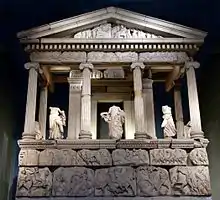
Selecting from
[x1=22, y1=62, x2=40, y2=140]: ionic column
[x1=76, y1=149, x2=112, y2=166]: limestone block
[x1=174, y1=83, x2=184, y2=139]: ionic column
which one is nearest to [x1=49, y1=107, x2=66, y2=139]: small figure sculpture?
[x1=22, y1=62, x2=40, y2=140]: ionic column

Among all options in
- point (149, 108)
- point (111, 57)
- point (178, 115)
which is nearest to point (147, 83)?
point (149, 108)

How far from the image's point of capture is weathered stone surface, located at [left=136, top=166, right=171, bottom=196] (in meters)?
6.92

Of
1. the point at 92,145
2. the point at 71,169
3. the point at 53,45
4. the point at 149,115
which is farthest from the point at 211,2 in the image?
the point at 71,169

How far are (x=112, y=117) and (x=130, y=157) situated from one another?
0.96m

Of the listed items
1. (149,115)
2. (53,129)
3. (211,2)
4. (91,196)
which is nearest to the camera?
(91,196)

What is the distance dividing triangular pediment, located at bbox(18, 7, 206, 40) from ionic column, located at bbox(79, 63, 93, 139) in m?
0.67

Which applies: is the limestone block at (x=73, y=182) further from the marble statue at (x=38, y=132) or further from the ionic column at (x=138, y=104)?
the ionic column at (x=138, y=104)

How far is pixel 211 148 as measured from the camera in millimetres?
9641

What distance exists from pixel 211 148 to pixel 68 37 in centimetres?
431

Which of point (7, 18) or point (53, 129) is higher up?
point (7, 18)

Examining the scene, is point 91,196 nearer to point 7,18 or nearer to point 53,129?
point 53,129

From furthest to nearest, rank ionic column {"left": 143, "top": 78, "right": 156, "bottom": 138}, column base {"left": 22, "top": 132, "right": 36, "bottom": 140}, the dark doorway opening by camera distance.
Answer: the dark doorway opening < ionic column {"left": 143, "top": 78, "right": 156, "bottom": 138} < column base {"left": 22, "top": 132, "right": 36, "bottom": 140}

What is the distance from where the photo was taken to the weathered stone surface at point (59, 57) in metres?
7.99

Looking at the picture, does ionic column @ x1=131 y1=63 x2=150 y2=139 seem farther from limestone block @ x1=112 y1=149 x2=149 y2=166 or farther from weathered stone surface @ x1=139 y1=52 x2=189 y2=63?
limestone block @ x1=112 y1=149 x2=149 y2=166
